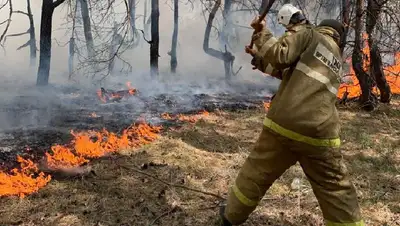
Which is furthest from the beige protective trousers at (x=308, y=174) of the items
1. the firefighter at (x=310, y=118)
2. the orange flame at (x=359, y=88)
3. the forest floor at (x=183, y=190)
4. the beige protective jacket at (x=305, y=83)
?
the orange flame at (x=359, y=88)

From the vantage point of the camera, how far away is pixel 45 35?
1246cm

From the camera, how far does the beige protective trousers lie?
3182 mm

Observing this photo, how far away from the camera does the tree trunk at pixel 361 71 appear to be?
8148 millimetres

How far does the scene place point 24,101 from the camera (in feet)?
32.6

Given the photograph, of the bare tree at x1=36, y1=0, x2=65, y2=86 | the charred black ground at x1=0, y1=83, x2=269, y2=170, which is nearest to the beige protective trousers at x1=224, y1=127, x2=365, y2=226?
the charred black ground at x1=0, y1=83, x2=269, y2=170

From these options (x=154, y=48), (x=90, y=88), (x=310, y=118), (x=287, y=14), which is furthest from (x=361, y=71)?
(x=90, y=88)

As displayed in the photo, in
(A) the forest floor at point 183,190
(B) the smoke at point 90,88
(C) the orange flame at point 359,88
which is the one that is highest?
(C) the orange flame at point 359,88

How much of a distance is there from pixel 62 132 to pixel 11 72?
13002 millimetres

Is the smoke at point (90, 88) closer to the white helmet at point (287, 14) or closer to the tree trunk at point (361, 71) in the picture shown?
the tree trunk at point (361, 71)

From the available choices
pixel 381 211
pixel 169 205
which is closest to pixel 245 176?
pixel 169 205

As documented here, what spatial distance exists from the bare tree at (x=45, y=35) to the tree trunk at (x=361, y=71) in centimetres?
826

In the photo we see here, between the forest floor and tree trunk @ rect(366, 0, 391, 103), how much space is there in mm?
2800

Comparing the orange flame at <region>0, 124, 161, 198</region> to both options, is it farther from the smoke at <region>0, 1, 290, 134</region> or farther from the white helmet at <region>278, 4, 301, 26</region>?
the white helmet at <region>278, 4, 301, 26</region>

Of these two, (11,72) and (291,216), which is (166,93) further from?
(11,72)
